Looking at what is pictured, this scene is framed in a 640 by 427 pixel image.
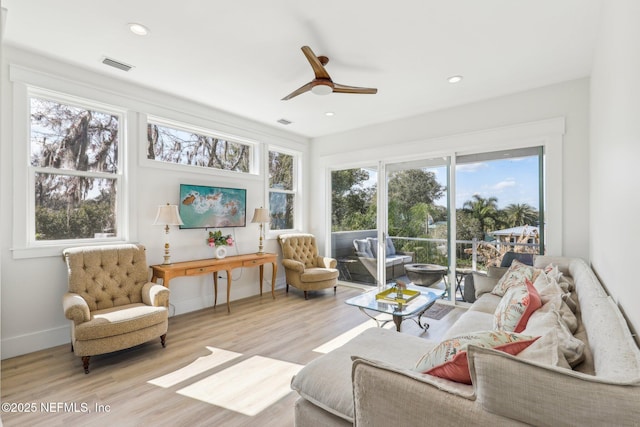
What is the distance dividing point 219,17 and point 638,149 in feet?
8.84

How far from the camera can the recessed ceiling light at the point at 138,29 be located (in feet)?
8.04

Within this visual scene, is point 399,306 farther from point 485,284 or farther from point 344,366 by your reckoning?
point 344,366

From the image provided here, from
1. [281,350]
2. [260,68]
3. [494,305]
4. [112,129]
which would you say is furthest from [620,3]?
[112,129]

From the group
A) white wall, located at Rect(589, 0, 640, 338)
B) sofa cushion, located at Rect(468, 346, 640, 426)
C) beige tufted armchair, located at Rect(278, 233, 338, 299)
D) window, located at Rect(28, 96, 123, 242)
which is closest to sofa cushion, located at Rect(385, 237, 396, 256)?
beige tufted armchair, located at Rect(278, 233, 338, 299)

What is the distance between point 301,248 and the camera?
522 centimetres

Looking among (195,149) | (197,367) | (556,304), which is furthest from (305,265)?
(556,304)

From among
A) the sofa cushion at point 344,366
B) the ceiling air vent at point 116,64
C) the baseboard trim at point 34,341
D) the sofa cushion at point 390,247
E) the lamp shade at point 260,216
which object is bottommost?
the baseboard trim at point 34,341

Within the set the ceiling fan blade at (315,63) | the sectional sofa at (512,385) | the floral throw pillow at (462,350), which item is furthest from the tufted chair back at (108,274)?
the floral throw pillow at (462,350)

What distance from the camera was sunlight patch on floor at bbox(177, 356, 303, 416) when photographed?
6.86 feet

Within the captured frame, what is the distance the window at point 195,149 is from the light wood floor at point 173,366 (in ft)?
6.78

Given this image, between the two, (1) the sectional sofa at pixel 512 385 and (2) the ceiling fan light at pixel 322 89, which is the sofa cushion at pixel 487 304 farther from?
(2) the ceiling fan light at pixel 322 89

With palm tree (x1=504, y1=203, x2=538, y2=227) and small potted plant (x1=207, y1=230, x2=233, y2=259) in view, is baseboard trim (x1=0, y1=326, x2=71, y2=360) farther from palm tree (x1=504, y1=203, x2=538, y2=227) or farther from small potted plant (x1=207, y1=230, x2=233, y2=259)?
palm tree (x1=504, y1=203, x2=538, y2=227)

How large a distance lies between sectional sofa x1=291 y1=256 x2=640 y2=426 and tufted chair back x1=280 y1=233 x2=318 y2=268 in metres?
3.43

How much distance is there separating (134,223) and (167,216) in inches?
16.3
